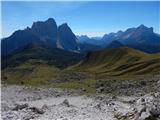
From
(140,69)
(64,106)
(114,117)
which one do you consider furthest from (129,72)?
(114,117)

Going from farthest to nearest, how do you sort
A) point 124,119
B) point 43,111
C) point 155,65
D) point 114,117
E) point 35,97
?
point 155,65
point 35,97
point 43,111
point 114,117
point 124,119

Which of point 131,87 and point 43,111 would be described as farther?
point 131,87

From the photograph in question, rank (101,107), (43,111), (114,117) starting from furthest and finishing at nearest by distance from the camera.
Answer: (101,107), (43,111), (114,117)

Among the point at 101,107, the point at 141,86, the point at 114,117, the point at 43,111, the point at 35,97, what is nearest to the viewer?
the point at 114,117

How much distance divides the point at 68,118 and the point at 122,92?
4755 cm

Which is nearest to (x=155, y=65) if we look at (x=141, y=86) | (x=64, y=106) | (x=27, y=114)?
(x=141, y=86)

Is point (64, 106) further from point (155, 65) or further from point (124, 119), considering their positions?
point (155, 65)

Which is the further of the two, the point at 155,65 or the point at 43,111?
the point at 155,65

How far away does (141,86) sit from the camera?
96.5m

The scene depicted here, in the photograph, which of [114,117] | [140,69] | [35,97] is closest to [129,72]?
[140,69]

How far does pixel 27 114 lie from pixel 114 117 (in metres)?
11.3

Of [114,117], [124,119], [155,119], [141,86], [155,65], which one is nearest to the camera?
[155,119]

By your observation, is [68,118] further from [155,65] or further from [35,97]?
[155,65]

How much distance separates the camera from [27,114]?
46.0 metres
